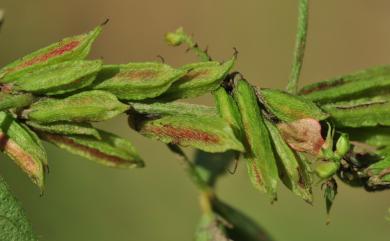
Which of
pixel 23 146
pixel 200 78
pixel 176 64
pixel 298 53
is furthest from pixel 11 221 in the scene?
pixel 176 64

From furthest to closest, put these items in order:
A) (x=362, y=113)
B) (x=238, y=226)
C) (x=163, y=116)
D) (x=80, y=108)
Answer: (x=238, y=226)
(x=362, y=113)
(x=163, y=116)
(x=80, y=108)

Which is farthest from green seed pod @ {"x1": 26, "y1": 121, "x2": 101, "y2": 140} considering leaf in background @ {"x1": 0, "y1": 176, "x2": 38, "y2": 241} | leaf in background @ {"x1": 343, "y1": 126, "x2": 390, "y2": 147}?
leaf in background @ {"x1": 343, "y1": 126, "x2": 390, "y2": 147}

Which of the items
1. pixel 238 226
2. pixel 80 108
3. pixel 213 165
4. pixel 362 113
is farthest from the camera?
pixel 213 165

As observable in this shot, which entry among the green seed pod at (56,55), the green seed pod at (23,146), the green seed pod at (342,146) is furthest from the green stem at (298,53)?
the green seed pod at (23,146)

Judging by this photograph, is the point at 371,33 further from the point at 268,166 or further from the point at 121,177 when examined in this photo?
the point at 268,166

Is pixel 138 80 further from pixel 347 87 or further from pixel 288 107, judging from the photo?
pixel 347 87
